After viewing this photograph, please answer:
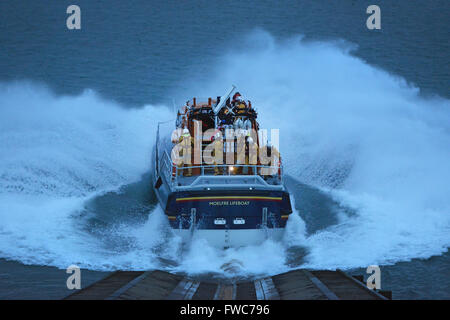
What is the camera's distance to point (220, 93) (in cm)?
2525

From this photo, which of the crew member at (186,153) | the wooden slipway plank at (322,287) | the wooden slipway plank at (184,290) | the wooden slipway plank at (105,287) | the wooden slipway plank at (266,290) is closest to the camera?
the wooden slipway plank at (322,287)

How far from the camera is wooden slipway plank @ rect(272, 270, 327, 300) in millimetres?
6068

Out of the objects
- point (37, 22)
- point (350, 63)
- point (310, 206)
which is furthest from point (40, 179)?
point (37, 22)

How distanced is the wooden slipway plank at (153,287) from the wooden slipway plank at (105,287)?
268 mm

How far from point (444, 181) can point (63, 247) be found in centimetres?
1090

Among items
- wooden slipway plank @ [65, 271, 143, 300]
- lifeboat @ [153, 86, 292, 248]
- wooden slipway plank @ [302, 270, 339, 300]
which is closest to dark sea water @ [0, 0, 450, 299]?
lifeboat @ [153, 86, 292, 248]

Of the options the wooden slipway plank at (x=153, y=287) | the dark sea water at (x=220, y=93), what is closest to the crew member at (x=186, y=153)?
the dark sea water at (x=220, y=93)

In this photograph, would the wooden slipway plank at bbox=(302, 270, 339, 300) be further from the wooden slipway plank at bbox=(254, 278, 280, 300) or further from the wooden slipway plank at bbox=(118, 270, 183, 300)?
the wooden slipway plank at bbox=(118, 270, 183, 300)

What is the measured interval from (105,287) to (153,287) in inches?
26.8

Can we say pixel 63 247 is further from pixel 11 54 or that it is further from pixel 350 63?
pixel 11 54

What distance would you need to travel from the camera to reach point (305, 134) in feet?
64.1

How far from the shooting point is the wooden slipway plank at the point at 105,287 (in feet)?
19.6

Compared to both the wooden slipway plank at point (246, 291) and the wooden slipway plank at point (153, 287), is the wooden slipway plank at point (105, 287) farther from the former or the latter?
the wooden slipway plank at point (246, 291)
